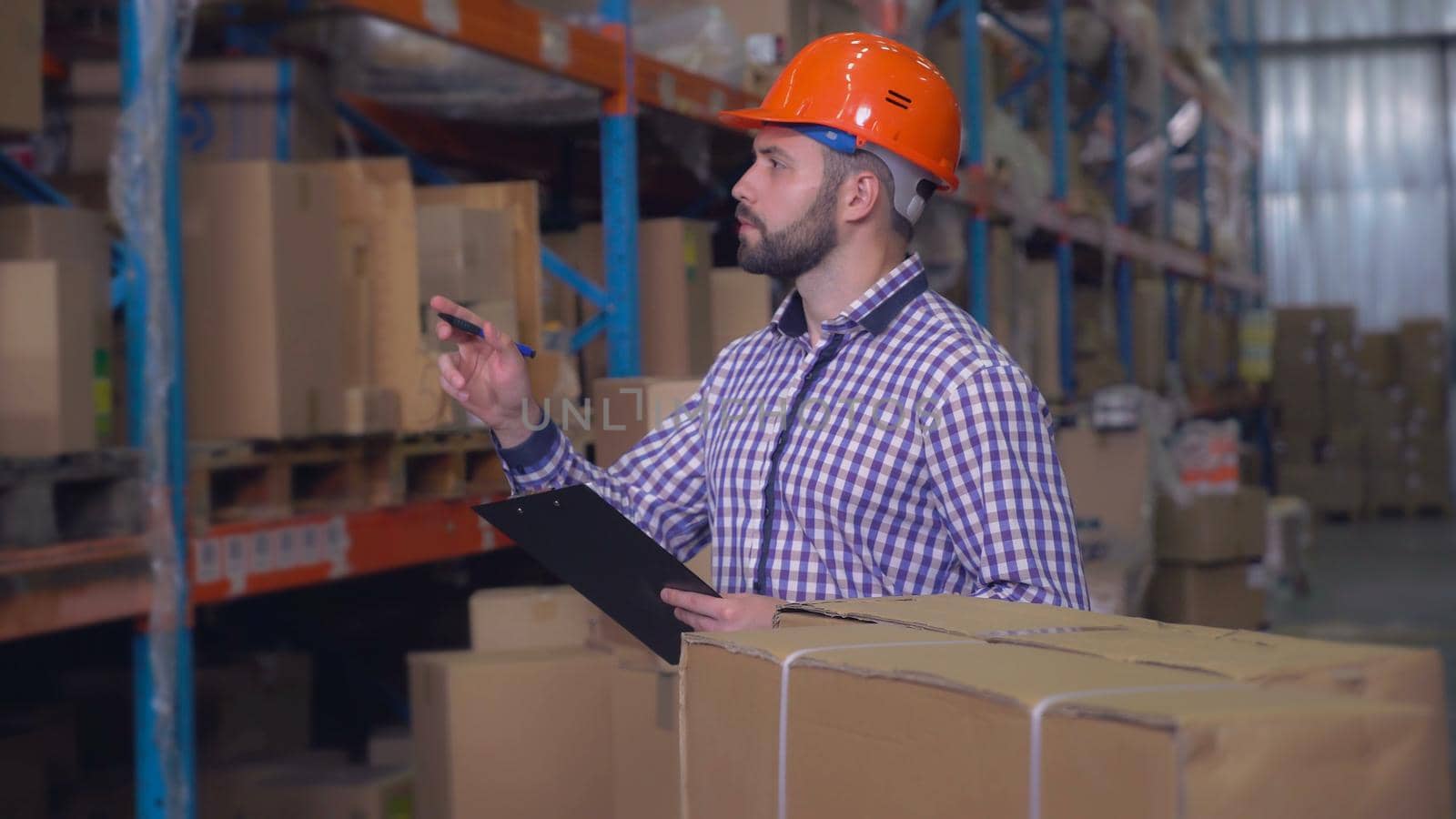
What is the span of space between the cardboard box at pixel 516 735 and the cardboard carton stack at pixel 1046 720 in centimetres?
156

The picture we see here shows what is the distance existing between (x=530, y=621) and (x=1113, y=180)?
7701 millimetres

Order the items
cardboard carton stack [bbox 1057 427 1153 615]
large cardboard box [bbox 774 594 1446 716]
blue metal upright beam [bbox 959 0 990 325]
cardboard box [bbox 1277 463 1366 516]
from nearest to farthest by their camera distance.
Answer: large cardboard box [bbox 774 594 1446 716]
cardboard carton stack [bbox 1057 427 1153 615]
blue metal upright beam [bbox 959 0 990 325]
cardboard box [bbox 1277 463 1366 516]

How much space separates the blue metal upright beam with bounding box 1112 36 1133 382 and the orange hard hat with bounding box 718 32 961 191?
6.83 metres

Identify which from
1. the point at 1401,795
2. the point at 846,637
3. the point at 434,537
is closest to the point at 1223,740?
the point at 1401,795

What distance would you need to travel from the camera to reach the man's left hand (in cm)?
186

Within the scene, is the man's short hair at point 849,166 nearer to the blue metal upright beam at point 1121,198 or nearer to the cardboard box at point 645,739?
the cardboard box at point 645,739

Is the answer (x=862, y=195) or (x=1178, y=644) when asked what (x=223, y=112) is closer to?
(x=862, y=195)

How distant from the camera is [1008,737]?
1.13 meters

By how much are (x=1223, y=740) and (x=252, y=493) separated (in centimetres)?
231

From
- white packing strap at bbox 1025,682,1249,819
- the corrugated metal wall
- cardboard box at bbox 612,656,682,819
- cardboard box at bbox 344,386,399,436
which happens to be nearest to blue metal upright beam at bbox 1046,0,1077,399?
cardboard box at bbox 344,386,399,436

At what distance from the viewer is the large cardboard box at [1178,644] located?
3.97ft

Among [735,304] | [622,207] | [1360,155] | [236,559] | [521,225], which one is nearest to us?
[236,559]

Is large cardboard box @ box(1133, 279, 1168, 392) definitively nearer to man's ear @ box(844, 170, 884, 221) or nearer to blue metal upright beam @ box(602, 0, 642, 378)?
blue metal upright beam @ box(602, 0, 642, 378)

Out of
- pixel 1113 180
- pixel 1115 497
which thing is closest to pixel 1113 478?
pixel 1115 497
